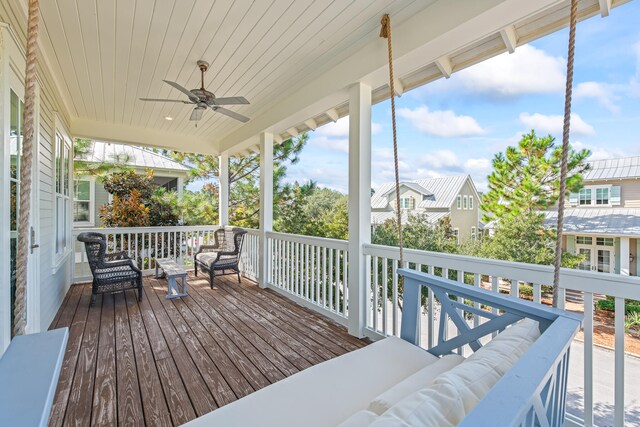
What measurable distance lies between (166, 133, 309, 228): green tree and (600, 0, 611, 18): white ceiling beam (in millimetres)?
6698

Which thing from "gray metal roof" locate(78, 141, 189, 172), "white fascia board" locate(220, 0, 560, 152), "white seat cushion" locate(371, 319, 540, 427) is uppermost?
"gray metal roof" locate(78, 141, 189, 172)

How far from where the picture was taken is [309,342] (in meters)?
2.86

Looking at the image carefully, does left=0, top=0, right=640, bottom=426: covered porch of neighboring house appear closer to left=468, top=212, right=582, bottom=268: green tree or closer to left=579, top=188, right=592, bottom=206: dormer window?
left=579, top=188, right=592, bottom=206: dormer window

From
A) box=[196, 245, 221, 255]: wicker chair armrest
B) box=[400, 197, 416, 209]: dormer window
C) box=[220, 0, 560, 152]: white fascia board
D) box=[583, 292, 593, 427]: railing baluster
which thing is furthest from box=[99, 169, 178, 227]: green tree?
box=[583, 292, 593, 427]: railing baluster

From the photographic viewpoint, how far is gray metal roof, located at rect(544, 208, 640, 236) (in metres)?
2.34

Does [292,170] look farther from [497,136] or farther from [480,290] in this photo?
[480,290]

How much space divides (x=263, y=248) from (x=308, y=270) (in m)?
1.21

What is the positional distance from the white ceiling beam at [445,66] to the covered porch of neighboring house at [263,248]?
2 centimetres

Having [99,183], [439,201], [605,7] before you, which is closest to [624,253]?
[605,7]

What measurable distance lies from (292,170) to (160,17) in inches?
246

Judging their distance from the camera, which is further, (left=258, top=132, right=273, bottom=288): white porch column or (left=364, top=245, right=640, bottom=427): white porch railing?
(left=258, top=132, right=273, bottom=288): white porch column

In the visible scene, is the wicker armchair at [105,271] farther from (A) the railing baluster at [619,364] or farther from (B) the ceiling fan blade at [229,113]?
(A) the railing baluster at [619,364]

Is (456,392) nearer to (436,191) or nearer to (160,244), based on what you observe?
(436,191)

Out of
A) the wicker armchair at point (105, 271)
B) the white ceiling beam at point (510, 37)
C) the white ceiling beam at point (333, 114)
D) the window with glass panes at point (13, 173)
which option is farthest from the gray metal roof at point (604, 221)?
the wicker armchair at point (105, 271)
